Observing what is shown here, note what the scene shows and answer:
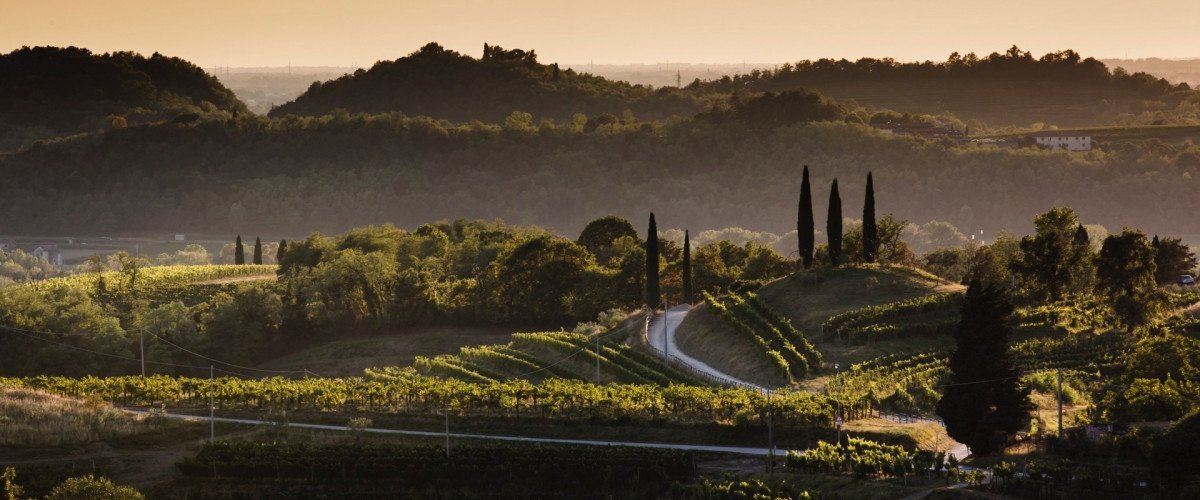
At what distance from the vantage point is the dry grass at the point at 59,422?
73875 mm

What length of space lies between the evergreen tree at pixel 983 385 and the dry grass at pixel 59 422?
36487 mm

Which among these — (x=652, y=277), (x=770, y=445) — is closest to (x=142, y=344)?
(x=652, y=277)

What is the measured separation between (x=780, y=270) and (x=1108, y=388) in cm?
3654

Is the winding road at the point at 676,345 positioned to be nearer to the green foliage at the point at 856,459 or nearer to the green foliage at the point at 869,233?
the green foliage at the point at 856,459

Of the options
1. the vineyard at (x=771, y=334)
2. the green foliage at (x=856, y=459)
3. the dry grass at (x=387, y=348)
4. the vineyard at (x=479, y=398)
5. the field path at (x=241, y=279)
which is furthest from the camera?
the field path at (x=241, y=279)

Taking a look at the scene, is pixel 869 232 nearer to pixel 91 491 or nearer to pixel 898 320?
pixel 898 320

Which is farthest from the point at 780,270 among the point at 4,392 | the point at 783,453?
the point at 4,392

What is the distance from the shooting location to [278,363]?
112m

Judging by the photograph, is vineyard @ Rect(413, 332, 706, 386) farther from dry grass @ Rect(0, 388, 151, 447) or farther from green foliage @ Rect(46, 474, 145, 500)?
green foliage @ Rect(46, 474, 145, 500)

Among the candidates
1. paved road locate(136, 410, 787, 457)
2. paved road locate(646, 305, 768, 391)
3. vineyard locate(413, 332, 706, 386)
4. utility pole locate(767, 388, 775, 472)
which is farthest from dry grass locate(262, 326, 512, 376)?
utility pole locate(767, 388, 775, 472)

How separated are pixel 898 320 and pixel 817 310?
5.12m

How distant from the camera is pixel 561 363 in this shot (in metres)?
86.4

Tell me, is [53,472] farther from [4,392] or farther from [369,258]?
[369,258]

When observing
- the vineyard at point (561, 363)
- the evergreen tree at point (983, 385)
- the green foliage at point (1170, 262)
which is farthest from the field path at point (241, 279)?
the evergreen tree at point (983, 385)
